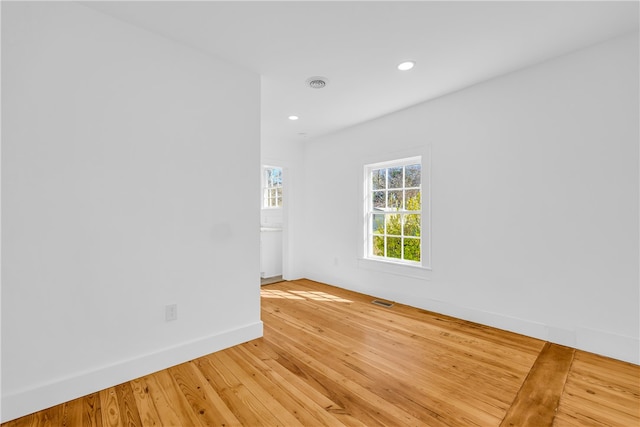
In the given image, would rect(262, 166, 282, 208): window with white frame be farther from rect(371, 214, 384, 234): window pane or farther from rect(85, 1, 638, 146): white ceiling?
rect(85, 1, 638, 146): white ceiling

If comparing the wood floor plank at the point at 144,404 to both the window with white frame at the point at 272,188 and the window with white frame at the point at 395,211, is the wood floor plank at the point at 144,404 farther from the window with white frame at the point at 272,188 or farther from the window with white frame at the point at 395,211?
the window with white frame at the point at 272,188

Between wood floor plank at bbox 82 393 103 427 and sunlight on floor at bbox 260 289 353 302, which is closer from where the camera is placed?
wood floor plank at bbox 82 393 103 427

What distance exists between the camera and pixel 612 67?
88.7 inches

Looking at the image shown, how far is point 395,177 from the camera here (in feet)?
13.0

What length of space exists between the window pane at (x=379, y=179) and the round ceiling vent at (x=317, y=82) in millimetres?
1594

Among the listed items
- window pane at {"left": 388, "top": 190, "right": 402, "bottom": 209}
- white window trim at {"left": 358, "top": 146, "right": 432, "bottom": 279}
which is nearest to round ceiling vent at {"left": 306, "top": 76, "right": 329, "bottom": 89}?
white window trim at {"left": 358, "top": 146, "right": 432, "bottom": 279}

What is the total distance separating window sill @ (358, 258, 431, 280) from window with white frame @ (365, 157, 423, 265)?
0.10m

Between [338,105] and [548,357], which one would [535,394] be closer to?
[548,357]

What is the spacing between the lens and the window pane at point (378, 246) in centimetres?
411

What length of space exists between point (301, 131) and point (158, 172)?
271 cm

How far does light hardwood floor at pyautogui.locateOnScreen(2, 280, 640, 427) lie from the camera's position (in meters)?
1.61

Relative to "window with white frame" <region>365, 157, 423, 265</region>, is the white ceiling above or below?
above

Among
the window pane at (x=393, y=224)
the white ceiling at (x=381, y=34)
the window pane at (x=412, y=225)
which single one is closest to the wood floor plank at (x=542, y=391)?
the window pane at (x=412, y=225)

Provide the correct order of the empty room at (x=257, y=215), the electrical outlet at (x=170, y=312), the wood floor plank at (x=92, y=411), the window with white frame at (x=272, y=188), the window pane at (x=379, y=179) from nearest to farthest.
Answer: the wood floor plank at (x=92, y=411) < the empty room at (x=257, y=215) < the electrical outlet at (x=170, y=312) < the window pane at (x=379, y=179) < the window with white frame at (x=272, y=188)
